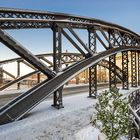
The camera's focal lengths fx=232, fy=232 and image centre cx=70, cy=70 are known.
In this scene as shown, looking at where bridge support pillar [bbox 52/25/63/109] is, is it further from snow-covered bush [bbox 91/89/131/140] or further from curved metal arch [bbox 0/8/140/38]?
snow-covered bush [bbox 91/89/131/140]

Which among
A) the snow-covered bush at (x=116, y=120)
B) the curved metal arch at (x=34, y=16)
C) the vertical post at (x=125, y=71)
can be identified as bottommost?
the snow-covered bush at (x=116, y=120)

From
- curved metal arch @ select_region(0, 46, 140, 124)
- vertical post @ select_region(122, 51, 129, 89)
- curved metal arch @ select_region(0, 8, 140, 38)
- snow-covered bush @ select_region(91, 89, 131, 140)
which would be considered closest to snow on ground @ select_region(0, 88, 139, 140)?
curved metal arch @ select_region(0, 46, 140, 124)

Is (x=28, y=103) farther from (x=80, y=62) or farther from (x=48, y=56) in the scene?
(x=48, y=56)

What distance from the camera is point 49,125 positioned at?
13594mm

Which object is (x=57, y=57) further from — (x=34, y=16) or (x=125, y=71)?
(x=125, y=71)

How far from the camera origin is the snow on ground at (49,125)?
1184 centimetres

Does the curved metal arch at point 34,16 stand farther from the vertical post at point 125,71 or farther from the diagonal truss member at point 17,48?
the vertical post at point 125,71

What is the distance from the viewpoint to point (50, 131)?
1255cm

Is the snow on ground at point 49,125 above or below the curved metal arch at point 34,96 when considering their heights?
below

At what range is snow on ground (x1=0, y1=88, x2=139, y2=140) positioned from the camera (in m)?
11.8

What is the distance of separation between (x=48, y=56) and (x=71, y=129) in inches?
978

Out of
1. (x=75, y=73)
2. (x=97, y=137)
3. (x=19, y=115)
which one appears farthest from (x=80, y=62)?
(x=97, y=137)

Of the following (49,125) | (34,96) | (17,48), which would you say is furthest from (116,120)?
(17,48)

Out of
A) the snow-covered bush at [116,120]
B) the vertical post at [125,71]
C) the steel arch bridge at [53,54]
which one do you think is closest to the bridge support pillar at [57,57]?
the steel arch bridge at [53,54]
